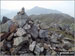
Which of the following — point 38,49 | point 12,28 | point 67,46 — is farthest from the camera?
point 67,46

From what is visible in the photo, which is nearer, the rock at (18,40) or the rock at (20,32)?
the rock at (18,40)

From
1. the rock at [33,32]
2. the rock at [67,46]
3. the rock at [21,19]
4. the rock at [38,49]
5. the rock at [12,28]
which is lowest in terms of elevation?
the rock at [67,46]

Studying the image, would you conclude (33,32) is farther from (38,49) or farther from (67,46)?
(67,46)

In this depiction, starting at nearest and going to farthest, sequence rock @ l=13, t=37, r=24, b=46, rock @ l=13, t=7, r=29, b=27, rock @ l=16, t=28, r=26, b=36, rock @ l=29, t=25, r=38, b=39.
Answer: rock @ l=13, t=37, r=24, b=46 → rock @ l=16, t=28, r=26, b=36 → rock @ l=29, t=25, r=38, b=39 → rock @ l=13, t=7, r=29, b=27

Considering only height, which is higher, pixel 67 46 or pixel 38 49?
pixel 38 49

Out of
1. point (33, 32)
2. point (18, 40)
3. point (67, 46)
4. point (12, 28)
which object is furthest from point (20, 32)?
point (67, 46)

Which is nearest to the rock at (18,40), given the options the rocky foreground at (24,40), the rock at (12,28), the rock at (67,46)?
the rocky foreground at (24,40)

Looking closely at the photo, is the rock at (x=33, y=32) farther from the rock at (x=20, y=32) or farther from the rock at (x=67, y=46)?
the rock at (x=67, y=46)

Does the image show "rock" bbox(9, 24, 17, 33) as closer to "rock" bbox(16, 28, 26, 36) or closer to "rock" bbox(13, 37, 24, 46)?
"rock" bbox(16, 28, 26, 36)

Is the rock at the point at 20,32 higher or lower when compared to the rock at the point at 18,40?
higher

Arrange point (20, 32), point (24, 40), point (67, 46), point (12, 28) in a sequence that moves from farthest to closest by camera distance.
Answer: point (67, 46)
point (12, 28)
point (20, 32)
point (24, 40)

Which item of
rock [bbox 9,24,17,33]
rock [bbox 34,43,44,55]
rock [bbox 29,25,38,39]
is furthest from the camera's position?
rock [bbox 29,25,38,39]

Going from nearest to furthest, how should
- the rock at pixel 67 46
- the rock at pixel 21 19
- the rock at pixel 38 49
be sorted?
the rock at pixel 38 49 < the rock at pixel 21 19 < the rock at pixel 67 46

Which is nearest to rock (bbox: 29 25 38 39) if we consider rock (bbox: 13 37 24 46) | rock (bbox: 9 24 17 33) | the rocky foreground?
the rocky foreground
